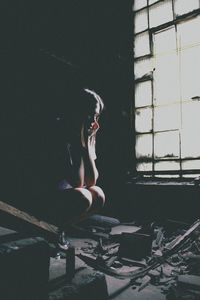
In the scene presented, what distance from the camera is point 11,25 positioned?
3.73 m

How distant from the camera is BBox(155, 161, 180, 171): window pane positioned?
4.82 metres

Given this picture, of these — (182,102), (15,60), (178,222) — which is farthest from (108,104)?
(178,222)

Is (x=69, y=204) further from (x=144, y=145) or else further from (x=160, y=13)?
(x=160, y=13)

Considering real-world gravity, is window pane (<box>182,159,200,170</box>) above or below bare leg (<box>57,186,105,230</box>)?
above

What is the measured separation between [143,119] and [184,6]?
2.55m

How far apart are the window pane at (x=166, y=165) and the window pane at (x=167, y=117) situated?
0.76 meters

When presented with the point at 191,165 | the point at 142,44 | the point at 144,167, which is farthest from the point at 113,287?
the point at 142,44

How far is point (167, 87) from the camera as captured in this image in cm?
503

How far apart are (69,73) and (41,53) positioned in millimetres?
890

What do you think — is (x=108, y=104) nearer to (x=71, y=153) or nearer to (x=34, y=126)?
(x=34, y=126)

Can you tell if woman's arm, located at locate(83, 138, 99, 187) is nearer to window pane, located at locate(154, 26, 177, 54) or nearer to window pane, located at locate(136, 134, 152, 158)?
window pane, located at locate(136, 134, 152, 158)

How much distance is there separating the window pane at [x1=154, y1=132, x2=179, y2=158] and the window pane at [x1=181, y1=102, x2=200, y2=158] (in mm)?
152

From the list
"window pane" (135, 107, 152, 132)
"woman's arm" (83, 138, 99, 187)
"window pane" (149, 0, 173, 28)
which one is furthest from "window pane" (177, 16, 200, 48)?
"woman's arm" (83, 138, 99, 187)

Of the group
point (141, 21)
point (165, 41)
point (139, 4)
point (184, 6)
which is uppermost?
point (139, 4)
